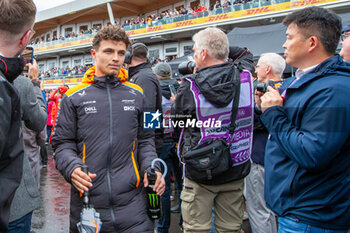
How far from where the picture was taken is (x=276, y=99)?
1562 mm

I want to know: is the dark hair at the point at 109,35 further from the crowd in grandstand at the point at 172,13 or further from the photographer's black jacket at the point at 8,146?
the crowd in grandstand at the point at 172,13

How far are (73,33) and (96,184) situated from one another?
34555 millimetres

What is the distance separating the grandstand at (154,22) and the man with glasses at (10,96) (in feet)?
22.1

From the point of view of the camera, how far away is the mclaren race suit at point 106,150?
1713mm

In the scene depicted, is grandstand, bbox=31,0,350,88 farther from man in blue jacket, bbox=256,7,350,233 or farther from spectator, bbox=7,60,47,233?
spectator, bbox=7,60,47,233

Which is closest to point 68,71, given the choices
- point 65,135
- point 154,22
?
point 154,22

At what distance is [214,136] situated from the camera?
85.7 inches

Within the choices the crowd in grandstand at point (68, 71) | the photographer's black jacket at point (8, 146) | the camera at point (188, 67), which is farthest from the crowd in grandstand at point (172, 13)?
the photographer's black jacket at point (8, 146)

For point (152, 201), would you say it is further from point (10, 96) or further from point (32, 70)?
point (32, 70)

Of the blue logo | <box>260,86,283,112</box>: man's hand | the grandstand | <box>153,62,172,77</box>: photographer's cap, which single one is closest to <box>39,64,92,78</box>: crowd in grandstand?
the grandstand

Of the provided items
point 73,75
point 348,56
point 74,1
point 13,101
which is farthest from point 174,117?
point 74,1

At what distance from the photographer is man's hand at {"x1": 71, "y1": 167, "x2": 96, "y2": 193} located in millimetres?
1581

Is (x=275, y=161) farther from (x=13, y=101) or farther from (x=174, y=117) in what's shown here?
(x=13, y=101)

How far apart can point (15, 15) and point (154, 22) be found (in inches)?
918
